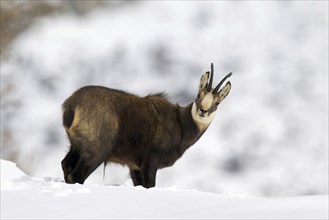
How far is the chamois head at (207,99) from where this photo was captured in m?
10.4

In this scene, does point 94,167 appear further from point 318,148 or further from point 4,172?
point 318,148

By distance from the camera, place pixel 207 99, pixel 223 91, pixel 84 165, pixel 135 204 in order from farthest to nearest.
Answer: pixel 223 91 < pixel 207 99 < pixel 84 165 < pixel 135 204

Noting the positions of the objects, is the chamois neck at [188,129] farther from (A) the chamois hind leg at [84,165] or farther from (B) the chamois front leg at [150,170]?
(A) the chamois hind leg at [84,165]

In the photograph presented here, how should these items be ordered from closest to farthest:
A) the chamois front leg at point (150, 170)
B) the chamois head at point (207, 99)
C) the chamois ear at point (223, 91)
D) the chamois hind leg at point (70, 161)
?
the chamois hind leg at point (70, 161) < the chamois front leg at point (150, 170) < the chamois head at point (207, 99) < the chamois ear at point (223, 91)

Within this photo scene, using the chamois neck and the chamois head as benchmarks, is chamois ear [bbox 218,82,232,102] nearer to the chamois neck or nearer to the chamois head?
the chamois head

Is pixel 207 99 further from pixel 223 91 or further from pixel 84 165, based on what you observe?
pixel 84 165

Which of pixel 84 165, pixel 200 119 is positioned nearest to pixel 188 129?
pixel 200 119

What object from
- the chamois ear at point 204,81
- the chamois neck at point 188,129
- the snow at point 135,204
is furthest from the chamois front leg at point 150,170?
the snow at point 135,204

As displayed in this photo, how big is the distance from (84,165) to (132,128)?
33.3 inches

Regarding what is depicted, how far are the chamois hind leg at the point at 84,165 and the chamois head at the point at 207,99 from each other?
1.55 meters

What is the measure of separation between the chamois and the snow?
2346 mm

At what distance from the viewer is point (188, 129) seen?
10.7m

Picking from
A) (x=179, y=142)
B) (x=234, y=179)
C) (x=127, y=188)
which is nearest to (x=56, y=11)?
(x=179, y=142)

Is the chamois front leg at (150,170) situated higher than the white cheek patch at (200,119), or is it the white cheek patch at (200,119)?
the white cheek patch at (200,119)
